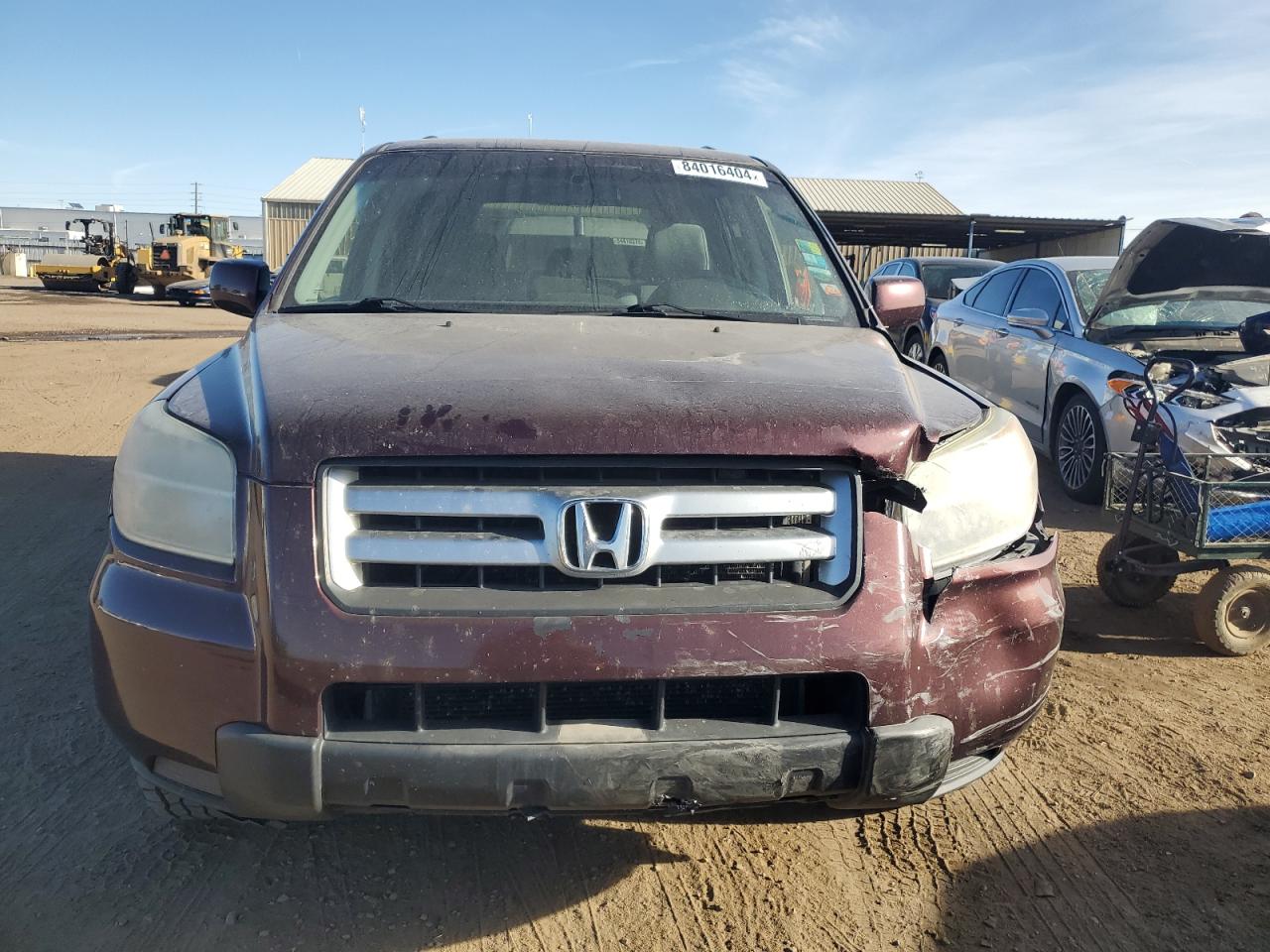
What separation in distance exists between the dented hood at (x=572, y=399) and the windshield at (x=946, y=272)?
10.6m

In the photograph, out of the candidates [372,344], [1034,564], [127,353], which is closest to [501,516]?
[372,344]

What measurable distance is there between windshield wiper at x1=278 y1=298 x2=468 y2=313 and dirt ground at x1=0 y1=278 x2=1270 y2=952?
1.46 meters

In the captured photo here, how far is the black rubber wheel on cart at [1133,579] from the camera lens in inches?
185

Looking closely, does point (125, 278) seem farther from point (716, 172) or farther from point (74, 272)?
point (716, 172)

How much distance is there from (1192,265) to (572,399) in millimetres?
5593

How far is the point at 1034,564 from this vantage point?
232 cm

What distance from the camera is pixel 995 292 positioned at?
8648 millimetres

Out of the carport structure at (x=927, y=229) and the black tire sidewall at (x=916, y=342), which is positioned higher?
the carport structure at (x=927, y=229)

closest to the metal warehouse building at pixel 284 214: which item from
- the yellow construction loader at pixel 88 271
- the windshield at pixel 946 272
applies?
the yellow construction loader at pixel 88 271

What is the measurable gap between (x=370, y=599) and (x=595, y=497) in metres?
0.48

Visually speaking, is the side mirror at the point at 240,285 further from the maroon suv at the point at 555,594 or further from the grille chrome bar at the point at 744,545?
the grille chrome bar at the point at 744,545

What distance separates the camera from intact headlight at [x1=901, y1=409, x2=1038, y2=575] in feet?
7.17

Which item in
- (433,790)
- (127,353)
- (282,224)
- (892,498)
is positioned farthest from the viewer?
(282,224)

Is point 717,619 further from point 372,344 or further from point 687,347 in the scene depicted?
point 372,344
